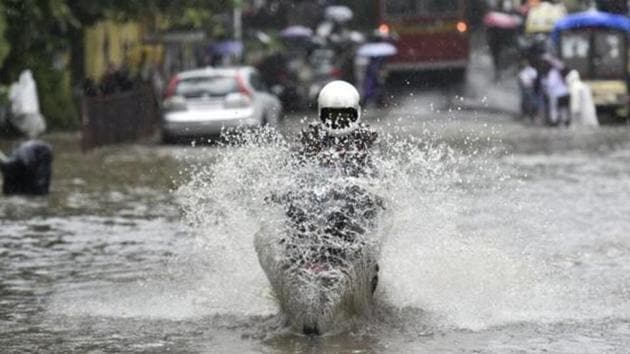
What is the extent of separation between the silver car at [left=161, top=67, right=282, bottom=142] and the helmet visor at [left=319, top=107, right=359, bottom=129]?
2232 centimetres

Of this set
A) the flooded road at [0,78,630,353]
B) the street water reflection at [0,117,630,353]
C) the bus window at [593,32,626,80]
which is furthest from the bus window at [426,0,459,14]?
the flooded road at [0,78,630,353]

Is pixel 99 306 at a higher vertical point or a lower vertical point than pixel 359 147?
lower

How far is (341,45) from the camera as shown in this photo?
6219 centimetres

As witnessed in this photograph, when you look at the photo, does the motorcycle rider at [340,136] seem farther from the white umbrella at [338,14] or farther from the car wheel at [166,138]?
the white umbrella at [338,14]

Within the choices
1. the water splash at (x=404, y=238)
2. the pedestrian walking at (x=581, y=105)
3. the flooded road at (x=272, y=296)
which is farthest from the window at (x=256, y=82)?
the water splash at (x=404, y=238)

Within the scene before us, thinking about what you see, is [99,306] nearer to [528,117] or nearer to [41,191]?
[41,191]

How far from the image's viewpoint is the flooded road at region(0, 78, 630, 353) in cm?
1077

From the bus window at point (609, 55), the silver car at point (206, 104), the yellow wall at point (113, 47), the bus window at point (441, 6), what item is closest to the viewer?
the silver car at point (206, 104)

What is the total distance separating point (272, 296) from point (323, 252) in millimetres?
1294

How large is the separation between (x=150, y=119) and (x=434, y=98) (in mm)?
14891

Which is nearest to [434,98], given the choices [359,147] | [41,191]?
[41,191]

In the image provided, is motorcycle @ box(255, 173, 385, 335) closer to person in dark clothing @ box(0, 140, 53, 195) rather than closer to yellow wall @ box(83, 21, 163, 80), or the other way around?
person in dark clothing @ box(0, 140, 53, 195)

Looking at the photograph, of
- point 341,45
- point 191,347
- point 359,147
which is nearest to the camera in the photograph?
point 191,347

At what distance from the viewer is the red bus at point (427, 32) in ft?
169
